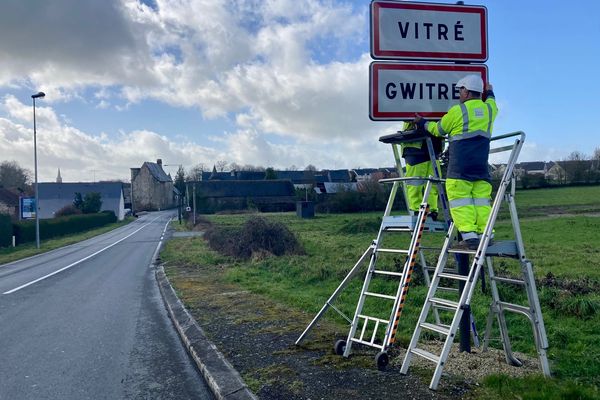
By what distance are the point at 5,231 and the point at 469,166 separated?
120 ft

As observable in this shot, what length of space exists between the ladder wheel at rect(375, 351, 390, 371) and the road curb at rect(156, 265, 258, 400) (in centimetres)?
111

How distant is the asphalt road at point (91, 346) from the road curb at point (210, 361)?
130mm

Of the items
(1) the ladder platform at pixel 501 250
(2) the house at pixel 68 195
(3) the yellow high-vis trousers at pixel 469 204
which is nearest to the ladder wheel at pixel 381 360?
(1) the ladder platform at pixel 501 250

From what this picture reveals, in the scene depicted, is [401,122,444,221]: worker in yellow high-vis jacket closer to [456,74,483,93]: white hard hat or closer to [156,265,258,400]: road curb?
[456,74,483,93]: white hard hat

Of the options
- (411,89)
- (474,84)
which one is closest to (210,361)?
(411,89)

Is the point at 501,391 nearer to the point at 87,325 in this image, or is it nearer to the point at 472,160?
the point at 472,160

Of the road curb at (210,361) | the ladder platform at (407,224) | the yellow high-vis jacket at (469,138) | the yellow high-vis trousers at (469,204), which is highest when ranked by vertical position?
the yellow high-vis jacket at (469,138)

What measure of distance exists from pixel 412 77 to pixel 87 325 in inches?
247

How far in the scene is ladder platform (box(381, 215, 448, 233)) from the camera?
527 centimetres

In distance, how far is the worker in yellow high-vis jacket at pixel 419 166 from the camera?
5.72 metres

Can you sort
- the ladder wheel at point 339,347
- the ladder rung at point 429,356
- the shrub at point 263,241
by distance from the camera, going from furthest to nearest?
the shrub at point 263,241, the ladder wheel at point 339,347, the ladder rung at point 429,356

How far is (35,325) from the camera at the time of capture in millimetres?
8930

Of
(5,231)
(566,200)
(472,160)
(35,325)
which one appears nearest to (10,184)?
(5,231)

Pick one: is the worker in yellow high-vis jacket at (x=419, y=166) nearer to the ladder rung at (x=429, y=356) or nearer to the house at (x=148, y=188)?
the ladder rung at (x=429, y=356)
